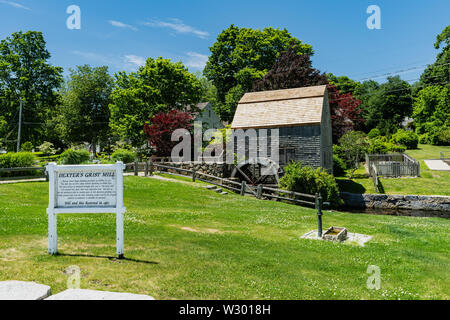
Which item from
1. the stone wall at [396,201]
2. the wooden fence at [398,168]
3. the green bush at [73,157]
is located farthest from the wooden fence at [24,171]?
the wooden fence at [398,168]

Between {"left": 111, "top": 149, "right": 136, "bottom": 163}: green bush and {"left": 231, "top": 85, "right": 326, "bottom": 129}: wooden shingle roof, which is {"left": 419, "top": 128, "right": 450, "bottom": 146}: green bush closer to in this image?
{"left": 231, "top": 85, "right": 326, "bottom": 129}: wooden shingle roof

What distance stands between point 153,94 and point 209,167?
13.2 meters

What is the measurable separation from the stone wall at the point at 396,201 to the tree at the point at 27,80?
38.7 m

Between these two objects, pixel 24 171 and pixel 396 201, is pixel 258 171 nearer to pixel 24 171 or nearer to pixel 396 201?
pixel 396 201

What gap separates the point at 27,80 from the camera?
130 ft

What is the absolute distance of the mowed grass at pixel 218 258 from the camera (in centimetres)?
513

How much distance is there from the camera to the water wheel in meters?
25.2

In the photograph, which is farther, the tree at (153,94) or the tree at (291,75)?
the tree at (291,75)

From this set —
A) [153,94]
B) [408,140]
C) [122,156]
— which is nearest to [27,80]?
[153,94]

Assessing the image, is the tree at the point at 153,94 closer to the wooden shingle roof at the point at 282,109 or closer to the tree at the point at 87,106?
the wooden shingle roof at the point at 282,109

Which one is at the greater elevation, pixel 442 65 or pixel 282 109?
pixel 442 65

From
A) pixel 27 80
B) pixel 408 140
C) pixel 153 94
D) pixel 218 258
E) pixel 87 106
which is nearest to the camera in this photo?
pixel 218 258

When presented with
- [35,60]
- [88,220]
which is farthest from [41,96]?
[88,220]
